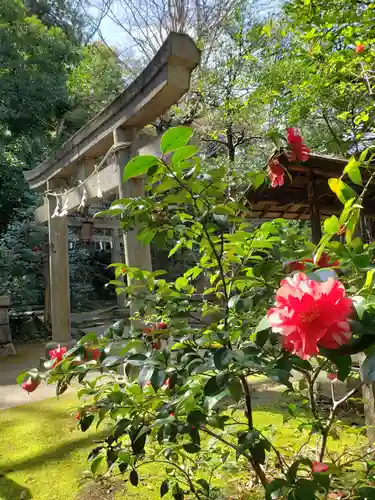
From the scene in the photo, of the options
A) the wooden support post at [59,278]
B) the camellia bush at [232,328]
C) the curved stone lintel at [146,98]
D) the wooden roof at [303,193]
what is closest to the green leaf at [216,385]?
the camellia bush at [232,328]

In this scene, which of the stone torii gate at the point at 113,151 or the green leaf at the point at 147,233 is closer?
the green leaf at the point at 147,233

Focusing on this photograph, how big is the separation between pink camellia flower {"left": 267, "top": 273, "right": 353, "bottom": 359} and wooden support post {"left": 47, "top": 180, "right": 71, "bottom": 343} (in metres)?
4.56

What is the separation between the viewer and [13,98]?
7.08 m

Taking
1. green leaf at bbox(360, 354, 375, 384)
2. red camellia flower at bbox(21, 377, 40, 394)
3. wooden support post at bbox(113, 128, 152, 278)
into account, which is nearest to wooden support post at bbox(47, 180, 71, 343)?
wooden support post at bbox(113, 128, 152, 278)

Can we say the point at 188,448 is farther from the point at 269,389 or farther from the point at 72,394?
the point at 72,394

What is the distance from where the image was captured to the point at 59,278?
191 inches

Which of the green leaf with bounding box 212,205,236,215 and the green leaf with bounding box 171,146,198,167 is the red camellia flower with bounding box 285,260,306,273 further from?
the green leaf with bounding box 171,146,198,167

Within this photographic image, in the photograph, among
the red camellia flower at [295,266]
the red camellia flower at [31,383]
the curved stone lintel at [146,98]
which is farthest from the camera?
the curved stone lintel at [146,98]

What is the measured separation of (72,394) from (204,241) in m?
3.10

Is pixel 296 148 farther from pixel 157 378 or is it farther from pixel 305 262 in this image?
pixel 157 378

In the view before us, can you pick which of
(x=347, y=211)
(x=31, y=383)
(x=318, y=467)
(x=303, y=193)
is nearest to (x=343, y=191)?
(x=347, y=211)

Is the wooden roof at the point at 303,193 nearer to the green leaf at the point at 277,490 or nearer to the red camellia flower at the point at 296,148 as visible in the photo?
the red camellia flower at the point at 296,148

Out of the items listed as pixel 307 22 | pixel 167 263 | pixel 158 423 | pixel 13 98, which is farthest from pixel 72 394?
pixel 167 263

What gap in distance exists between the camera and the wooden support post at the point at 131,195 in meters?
3.05
